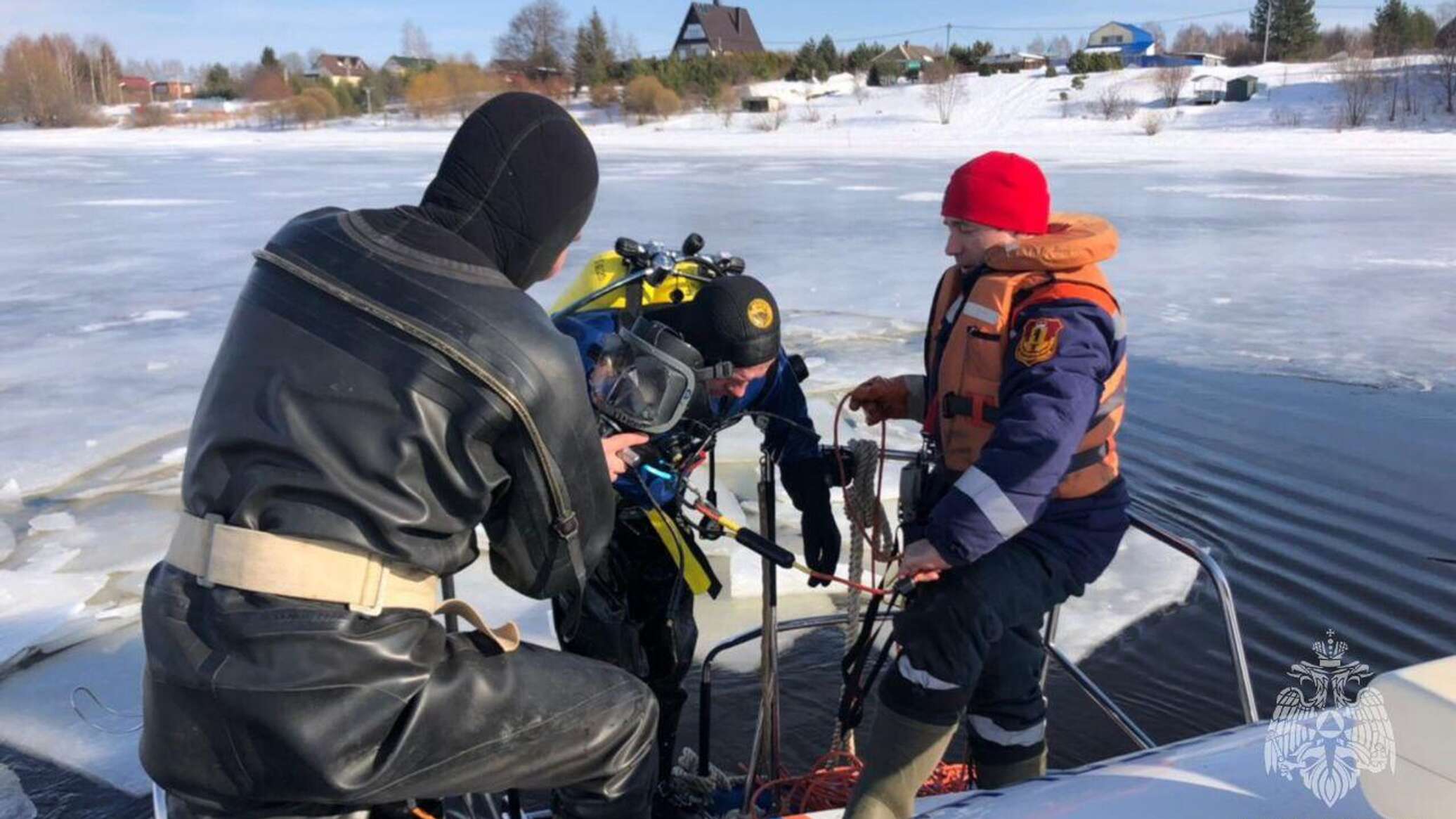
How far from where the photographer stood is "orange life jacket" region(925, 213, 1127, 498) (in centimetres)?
205

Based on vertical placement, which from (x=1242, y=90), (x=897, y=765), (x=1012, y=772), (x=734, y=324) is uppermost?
(x=1242, y=90)

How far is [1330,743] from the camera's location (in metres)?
1.60

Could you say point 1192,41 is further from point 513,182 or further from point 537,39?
point 513,182

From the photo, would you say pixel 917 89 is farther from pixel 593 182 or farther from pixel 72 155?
pixel 593 182

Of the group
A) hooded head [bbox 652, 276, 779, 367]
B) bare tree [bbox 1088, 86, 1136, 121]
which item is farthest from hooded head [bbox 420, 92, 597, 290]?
bare tree [bbox 1088, 86, 1136, 121]

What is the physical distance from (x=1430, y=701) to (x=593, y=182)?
1.35m

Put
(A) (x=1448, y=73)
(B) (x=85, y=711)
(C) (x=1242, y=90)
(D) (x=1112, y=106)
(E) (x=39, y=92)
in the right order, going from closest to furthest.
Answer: (B) (x=85, y=711) < (A) (x=1448, y=73) < (D) (x=1112, y=106) < (C) (x=1242, y=90) < (E) (x=39, y=92)

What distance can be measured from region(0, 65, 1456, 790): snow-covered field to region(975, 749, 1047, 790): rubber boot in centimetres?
149

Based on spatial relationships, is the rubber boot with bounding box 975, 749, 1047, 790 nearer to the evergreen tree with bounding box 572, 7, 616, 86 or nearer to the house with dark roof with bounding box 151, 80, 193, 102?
the evergreen tree with bounding box 572, 7, 616, 86

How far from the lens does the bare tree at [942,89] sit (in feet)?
123

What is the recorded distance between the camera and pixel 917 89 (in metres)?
42.6

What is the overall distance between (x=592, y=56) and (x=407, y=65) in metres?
16.5

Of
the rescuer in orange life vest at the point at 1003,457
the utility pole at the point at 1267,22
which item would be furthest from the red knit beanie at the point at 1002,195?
the utility pole at the point at 1267,22

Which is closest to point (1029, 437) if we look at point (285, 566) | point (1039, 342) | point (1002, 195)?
point (1039, 342)
